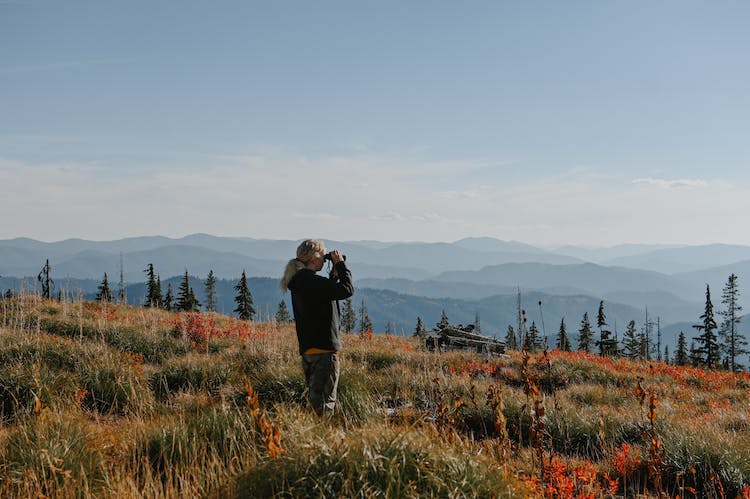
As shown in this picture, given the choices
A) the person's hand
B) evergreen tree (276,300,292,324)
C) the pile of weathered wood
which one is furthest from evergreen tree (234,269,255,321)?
the person's hand

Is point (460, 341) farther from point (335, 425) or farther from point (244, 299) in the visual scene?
point (244, 299)

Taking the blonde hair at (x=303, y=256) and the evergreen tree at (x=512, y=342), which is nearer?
the blonde hair at (x=303, y=256)

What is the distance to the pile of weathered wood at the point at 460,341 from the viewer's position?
15.1 m

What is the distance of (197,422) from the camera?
5.09 m

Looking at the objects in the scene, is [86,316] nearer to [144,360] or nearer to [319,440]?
[144,360]

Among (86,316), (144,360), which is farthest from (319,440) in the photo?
(86,316)

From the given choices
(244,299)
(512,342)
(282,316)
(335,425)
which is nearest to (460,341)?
(335,425)

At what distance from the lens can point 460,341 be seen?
1527 centimetres

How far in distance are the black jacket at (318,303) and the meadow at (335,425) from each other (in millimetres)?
883

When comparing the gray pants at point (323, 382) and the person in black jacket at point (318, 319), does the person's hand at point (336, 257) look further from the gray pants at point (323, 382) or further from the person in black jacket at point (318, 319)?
the gray pants at point (323, 382)

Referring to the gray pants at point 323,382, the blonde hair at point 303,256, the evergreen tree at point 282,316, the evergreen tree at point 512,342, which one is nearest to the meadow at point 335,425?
the gray pants at point 323,382

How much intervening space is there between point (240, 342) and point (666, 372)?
12158 mm

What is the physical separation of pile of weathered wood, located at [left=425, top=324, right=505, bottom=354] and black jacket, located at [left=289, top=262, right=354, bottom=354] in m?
9.13

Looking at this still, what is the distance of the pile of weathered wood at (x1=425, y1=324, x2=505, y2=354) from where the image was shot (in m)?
15.1
